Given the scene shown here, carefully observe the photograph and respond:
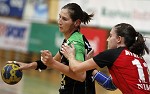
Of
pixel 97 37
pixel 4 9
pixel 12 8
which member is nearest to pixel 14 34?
pixel 12 8

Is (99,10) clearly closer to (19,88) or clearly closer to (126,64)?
(19,88)

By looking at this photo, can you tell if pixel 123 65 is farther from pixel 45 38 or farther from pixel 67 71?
pixel 45 38

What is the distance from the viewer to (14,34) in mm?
12922

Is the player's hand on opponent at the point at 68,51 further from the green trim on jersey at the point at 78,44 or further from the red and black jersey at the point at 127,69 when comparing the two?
the red and black jersey at the point at 127,69

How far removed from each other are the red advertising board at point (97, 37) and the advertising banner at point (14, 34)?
2299mm

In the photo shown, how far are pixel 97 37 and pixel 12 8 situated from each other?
12.2 ft

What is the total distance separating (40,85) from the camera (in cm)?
999

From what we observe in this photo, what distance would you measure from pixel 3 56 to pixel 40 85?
430 cm

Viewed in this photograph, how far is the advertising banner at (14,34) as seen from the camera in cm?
1251

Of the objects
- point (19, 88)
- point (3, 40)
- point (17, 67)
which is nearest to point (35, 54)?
point (3, 40)

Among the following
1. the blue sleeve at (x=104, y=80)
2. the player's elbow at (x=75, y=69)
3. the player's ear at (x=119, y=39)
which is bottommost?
the blue sleeve at (x=104, y=80)

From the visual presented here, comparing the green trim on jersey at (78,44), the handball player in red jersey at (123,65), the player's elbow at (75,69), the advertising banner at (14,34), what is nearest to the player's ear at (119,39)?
the handball player in red jersey at (123,65)

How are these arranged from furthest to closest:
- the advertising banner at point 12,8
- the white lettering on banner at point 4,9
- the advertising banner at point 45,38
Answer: the white lettering on banner at point 4,9
the advertising banner at point 12,8
the advertising banner at point 45,38

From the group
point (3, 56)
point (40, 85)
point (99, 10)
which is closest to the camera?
point (40, 85)
